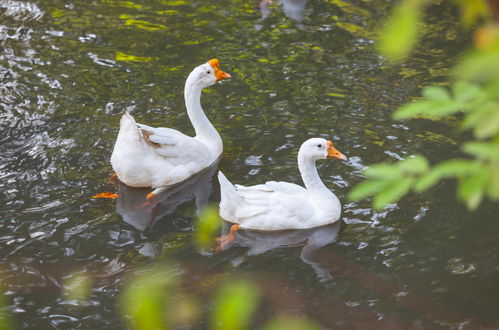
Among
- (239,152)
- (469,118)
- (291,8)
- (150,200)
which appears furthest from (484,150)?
(291,8)

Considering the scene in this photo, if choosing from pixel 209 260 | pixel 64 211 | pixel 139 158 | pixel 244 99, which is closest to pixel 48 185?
pixel 64 211

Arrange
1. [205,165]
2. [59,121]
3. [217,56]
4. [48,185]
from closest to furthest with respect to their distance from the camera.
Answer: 1. [48,185]
2. [205,165]
3. [59,121]
4. [217,56]

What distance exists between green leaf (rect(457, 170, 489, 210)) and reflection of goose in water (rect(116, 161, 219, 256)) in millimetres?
5898

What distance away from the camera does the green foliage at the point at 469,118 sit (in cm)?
125

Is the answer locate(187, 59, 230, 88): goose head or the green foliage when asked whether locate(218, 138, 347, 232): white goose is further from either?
the green foliage

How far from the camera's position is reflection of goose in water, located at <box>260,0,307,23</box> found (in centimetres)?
1180

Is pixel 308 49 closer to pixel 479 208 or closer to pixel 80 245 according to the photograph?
pixel 479 208

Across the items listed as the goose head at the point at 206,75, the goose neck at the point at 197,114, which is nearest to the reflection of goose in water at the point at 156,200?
the goose neck at the point at 197,114

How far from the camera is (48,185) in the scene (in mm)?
7656

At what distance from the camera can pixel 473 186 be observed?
1463mm

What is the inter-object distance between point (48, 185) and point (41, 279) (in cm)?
167

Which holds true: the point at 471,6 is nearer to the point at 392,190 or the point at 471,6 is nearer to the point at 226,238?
the point at 392,190

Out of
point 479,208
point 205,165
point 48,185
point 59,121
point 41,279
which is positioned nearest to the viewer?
point 41,279

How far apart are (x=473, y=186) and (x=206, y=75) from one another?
282 inches
